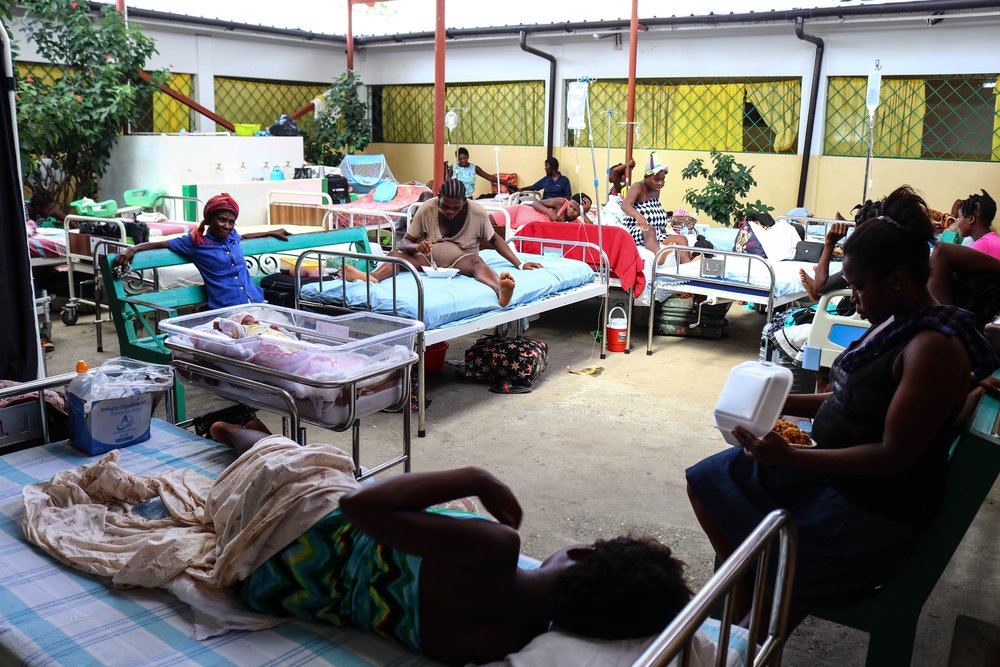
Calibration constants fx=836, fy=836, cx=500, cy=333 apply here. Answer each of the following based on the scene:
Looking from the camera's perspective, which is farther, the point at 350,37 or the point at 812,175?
the point at 350,37

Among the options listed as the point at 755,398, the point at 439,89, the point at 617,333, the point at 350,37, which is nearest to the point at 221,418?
the point at 755,398

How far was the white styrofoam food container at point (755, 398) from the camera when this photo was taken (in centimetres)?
225

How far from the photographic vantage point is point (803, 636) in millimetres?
3004

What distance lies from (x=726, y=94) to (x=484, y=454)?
9503 millimetres

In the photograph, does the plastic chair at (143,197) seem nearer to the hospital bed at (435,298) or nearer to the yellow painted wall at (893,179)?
the hospital bed at (435,298)

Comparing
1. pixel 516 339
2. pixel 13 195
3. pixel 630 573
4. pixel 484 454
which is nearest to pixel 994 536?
pixel 484 454

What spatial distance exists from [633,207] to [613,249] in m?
1.30

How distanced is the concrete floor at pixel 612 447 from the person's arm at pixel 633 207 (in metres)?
1.26

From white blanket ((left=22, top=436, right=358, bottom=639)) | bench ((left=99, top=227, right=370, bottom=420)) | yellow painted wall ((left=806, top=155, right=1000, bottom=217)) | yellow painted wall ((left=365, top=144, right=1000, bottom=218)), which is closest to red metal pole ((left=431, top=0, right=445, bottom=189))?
yellow painted wall ((left=365, top=144, right=1000, bottom=218))

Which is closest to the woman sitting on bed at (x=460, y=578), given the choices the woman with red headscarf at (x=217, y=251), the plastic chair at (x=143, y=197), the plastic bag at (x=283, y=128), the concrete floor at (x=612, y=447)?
the concrete floor at (x=612, y=447)

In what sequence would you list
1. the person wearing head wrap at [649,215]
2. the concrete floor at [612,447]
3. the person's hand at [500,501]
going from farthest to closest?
the person wearing head wrap at [649,215]
the concrete floor at [612,447]
the person's hand at [500,501]

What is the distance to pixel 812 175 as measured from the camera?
38.4 ft

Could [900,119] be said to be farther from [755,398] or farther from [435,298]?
[755,398]

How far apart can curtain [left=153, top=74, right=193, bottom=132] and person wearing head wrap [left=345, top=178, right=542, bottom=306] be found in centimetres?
816
